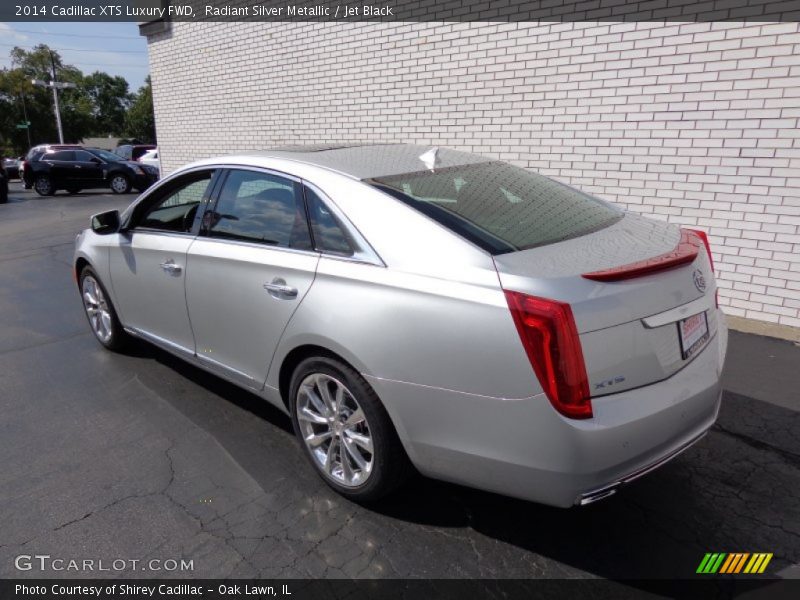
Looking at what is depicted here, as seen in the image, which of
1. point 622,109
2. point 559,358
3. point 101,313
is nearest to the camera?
point 559,358

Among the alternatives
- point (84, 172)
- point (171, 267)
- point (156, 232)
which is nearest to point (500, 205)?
point (171, 267)

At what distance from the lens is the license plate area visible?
2443 mm

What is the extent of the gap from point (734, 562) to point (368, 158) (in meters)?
2.56

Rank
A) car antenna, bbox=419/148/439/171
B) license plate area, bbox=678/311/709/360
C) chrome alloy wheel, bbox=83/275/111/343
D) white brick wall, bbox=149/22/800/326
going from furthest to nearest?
1. chrome alloy wheel, bbox=83/275/111/343
2. white brick wall, bbox=149/22/800/326
3. car antenna, bbox=419/148/439/171
4. license plate area, bbox=678/311/709/360

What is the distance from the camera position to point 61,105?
222ft

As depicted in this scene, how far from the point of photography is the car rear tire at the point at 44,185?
20.0 meters

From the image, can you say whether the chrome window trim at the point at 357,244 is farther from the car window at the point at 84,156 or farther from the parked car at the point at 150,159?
the parked car at the point at 150,159

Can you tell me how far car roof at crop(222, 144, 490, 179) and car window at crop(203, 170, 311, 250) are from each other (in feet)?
0.52

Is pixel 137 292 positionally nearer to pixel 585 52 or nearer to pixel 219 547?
pixel 219 547

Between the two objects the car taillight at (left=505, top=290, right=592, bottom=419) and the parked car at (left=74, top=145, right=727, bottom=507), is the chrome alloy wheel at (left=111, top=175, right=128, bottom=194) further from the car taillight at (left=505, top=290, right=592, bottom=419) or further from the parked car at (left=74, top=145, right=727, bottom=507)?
the car taillight at (left=505, top=290, right=592, bottom=419)

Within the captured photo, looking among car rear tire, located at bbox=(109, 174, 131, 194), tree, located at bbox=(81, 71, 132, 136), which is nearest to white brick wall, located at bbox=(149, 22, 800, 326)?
car rear tire, located at bbox=(109, 174, 131, 194)

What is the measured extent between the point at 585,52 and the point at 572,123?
629 mm

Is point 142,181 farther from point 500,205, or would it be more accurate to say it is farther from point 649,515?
point 649,515

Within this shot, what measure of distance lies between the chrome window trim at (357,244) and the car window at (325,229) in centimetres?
2
